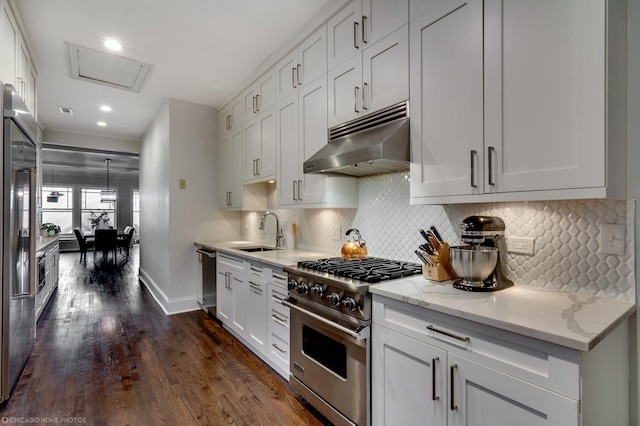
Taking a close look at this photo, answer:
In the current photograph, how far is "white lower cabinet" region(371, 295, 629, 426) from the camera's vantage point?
981 millimetres

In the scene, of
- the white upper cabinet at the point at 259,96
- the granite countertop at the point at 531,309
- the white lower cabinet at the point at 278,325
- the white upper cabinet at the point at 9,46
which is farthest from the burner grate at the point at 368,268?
the white upper cabinet at the point at 9,46

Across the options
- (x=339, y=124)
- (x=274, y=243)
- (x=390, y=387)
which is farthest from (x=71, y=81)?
(x=390, y=387)

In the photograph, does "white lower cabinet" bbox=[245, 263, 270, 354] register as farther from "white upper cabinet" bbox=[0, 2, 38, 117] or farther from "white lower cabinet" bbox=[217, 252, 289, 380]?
"white upper cabinet" bbox=[0, 2, 38, 117]

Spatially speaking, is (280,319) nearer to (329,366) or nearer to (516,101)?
(329,366)

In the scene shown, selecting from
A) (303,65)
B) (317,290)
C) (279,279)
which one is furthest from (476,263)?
(303,65)

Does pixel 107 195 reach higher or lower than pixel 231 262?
higher

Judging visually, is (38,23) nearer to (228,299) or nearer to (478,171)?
(228,299)

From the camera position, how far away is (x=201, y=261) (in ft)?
13.2

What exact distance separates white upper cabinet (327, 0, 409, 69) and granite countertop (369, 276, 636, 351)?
1471 millimetres

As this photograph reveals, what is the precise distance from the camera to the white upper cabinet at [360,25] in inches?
72.6

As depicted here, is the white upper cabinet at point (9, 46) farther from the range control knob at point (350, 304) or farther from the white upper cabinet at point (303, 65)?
the range control knob at point (350, 304)

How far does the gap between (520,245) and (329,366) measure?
3.99 ft

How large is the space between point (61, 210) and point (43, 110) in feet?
25.9

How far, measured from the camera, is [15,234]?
2.05m
